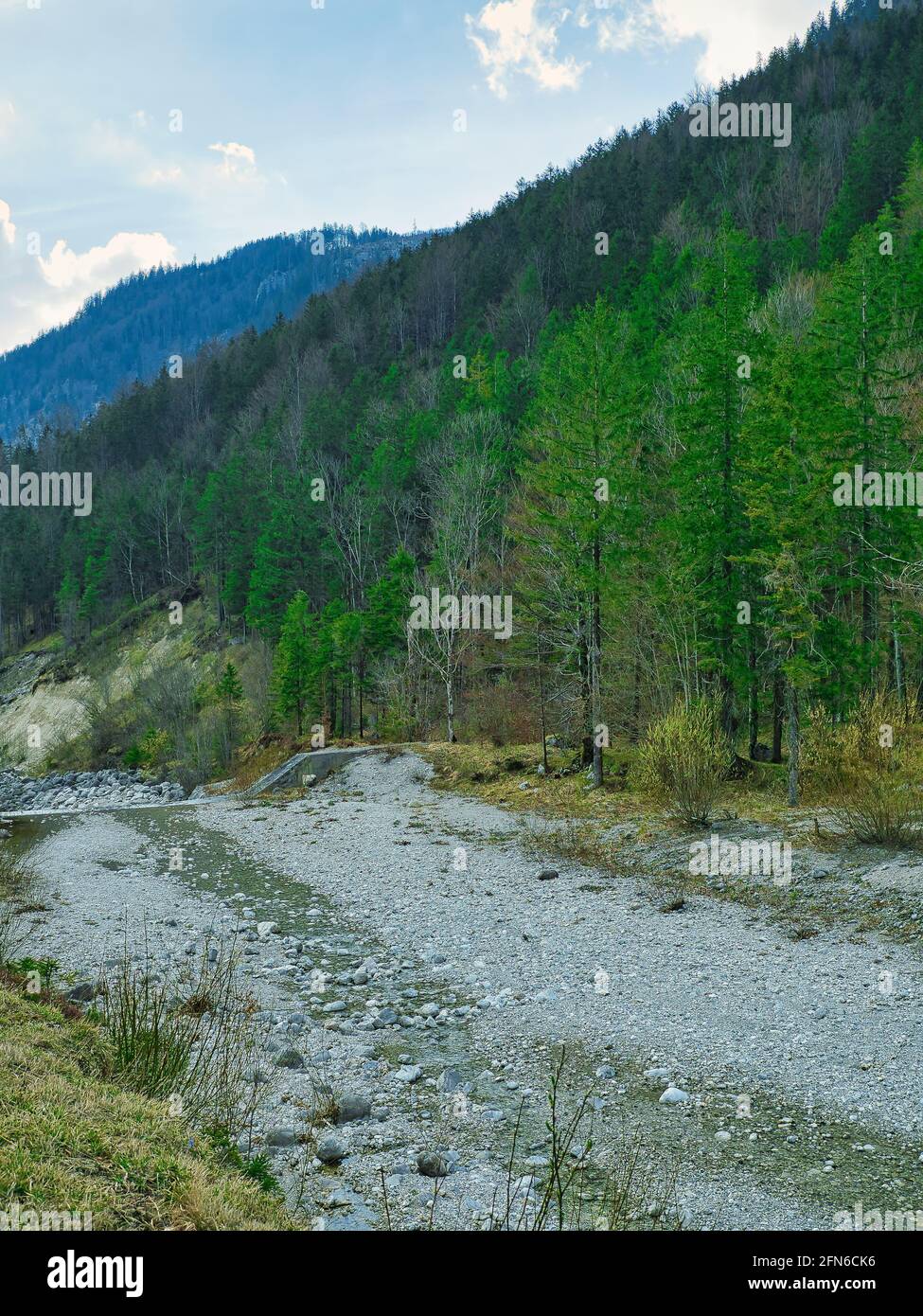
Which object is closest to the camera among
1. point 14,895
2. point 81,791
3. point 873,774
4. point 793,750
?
point 873,774

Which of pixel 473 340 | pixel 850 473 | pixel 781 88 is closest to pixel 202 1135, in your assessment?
pixel 850 473

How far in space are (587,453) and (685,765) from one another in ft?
34.8

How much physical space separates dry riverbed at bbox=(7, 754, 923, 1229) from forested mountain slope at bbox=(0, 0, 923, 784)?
7.80 meters

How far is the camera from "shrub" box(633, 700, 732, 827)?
55.8 ft

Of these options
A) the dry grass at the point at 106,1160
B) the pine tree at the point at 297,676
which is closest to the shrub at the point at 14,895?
the dry grass at the point at 106,1160

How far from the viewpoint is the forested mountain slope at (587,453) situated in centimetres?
2294

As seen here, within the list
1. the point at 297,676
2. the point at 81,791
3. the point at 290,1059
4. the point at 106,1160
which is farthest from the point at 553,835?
the point at 81,791

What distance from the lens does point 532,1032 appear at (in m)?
9.00

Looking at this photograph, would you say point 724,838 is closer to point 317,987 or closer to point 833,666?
point 833,666

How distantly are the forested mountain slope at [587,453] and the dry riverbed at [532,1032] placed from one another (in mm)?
7800

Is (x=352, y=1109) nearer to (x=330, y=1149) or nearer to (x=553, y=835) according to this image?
(x=330, y=1149)

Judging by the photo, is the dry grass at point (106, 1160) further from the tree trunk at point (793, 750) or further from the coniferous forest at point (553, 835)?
the tree trunk at point (793, 750)

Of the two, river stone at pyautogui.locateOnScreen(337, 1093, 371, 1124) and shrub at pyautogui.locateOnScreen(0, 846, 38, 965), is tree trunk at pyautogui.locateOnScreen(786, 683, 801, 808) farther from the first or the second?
shrub at pyautogui.locateOnScreen(0, 846, 38, 965)

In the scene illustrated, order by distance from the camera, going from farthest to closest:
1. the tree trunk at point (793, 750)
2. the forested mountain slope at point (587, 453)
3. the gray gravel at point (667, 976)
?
the forested mountain slope at point (587, 453), the tree trunk at point (793, 750), the gray gravel at point (667, 976)
